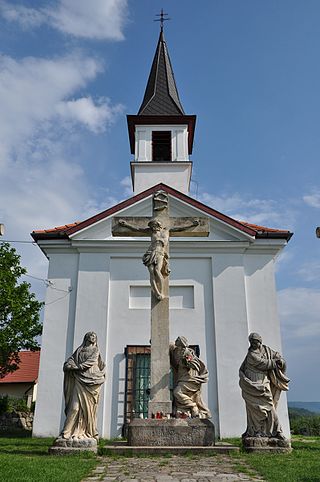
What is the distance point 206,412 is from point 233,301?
7134 millimetres

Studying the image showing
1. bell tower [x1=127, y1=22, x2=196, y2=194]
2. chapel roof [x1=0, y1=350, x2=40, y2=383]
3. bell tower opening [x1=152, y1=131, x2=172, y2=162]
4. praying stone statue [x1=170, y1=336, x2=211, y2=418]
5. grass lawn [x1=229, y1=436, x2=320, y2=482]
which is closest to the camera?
grass lawn [x1=229, y1=436, x2=320, y2=482]

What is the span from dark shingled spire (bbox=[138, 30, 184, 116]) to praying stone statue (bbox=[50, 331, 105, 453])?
1609 centimetres

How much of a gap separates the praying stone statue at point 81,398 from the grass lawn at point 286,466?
2.61 meters

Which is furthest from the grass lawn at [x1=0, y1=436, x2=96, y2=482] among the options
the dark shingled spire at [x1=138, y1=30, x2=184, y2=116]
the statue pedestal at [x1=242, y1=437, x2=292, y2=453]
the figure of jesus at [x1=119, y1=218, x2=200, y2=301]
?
the dark shingled spire at [x1=138, y1=30, x2=184, y2=116]

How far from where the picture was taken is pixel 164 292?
9.11 m

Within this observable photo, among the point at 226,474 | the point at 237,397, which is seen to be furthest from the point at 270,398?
the point at 237,397

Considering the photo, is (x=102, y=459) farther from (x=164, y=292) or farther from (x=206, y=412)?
(x=164, y=292)

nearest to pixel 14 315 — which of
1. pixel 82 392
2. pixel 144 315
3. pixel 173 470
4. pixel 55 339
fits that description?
pixel 55 339

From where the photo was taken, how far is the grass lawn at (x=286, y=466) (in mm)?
5741

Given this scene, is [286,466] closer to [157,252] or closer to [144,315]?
[157,252]

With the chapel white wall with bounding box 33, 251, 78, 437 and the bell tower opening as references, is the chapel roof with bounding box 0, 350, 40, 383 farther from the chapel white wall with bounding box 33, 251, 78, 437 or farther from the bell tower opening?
the bell tower opening

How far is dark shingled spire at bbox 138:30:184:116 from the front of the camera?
896 inches

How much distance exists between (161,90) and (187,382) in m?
18.6

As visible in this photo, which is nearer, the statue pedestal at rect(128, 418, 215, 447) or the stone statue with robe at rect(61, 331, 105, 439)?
the statue pedestal at rect(128, 418, 215, 447)
